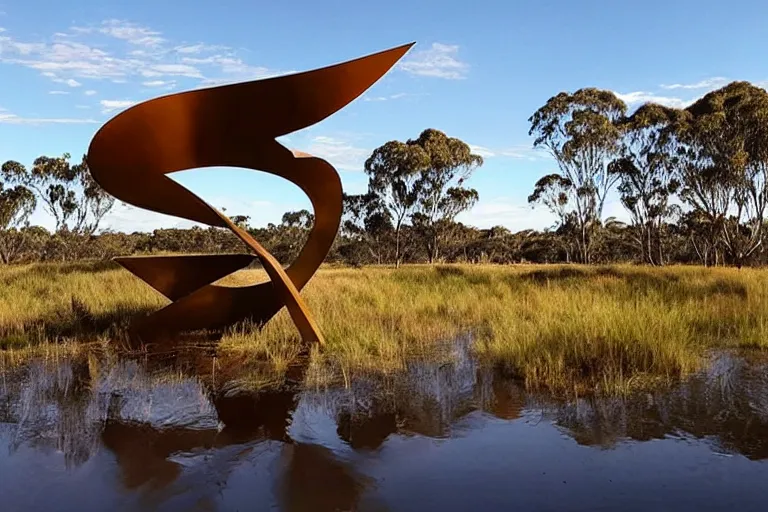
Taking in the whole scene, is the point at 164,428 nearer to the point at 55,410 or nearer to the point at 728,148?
the point at 55,410

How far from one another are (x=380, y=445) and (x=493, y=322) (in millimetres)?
5053

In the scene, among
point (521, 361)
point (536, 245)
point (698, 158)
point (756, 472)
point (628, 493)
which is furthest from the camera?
point (536, 245)

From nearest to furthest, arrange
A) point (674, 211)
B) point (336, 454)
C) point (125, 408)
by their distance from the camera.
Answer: point (336, 454) → point (125, 408) → point (674, 211)

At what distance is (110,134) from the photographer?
269 inches

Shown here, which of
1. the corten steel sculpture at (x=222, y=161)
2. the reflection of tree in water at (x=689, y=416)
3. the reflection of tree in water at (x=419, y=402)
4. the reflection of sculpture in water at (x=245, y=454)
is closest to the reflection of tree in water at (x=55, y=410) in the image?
the reflection of sculpture in water at (x=245, y=454)

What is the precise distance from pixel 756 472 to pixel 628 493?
0.94 m

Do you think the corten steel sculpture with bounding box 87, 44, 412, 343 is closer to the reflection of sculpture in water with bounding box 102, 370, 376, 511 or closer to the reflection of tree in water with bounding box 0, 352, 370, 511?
the reflection of tree in water with bounding box 0, 352, 370, 511

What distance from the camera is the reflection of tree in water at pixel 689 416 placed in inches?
167

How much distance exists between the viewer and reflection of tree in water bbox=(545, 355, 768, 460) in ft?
13.9

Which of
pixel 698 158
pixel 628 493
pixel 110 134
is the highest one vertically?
pixel 698 158

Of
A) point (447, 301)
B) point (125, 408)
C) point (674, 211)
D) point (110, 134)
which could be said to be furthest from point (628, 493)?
point (674, 211)

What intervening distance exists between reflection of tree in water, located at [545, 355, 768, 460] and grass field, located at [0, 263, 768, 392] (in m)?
0.46

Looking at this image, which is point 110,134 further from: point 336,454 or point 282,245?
point 282,245

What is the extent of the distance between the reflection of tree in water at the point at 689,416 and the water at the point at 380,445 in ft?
0.06
